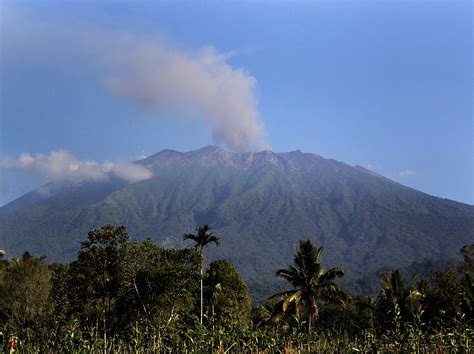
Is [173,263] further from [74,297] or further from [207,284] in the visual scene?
[207,284]

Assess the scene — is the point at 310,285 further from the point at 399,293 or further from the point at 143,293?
the point at 143,293

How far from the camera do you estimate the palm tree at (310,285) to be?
39594mm

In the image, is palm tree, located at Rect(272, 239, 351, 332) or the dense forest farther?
palm tree, located at Rect(272, 239, 351, 332)

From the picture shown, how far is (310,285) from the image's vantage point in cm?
4006

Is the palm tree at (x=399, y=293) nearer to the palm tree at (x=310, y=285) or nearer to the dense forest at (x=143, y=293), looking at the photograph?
the dense forest at (x=143, y=293)

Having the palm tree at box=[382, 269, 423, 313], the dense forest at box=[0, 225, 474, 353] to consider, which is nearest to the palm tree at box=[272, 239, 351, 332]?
the dense forest at box=[0, 225, 474, 353]

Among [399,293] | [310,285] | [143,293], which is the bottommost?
[399,293]

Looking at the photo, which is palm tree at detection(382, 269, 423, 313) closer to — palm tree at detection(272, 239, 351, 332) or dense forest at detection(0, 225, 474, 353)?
dense forest at detection(0, 225, 474, 353)

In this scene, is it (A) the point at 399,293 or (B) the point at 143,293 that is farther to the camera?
(A) the point at 399,293

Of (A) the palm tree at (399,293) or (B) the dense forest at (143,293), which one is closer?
(B) the dense forest at (143,293)

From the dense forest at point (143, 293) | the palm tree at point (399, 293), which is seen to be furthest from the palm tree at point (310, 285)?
the palm tree at point (399, 293)

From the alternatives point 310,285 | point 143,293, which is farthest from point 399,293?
point 143,293

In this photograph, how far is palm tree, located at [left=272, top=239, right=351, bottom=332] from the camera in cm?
3959

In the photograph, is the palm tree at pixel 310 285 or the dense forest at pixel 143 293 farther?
the palm tree at pixel 310 285
